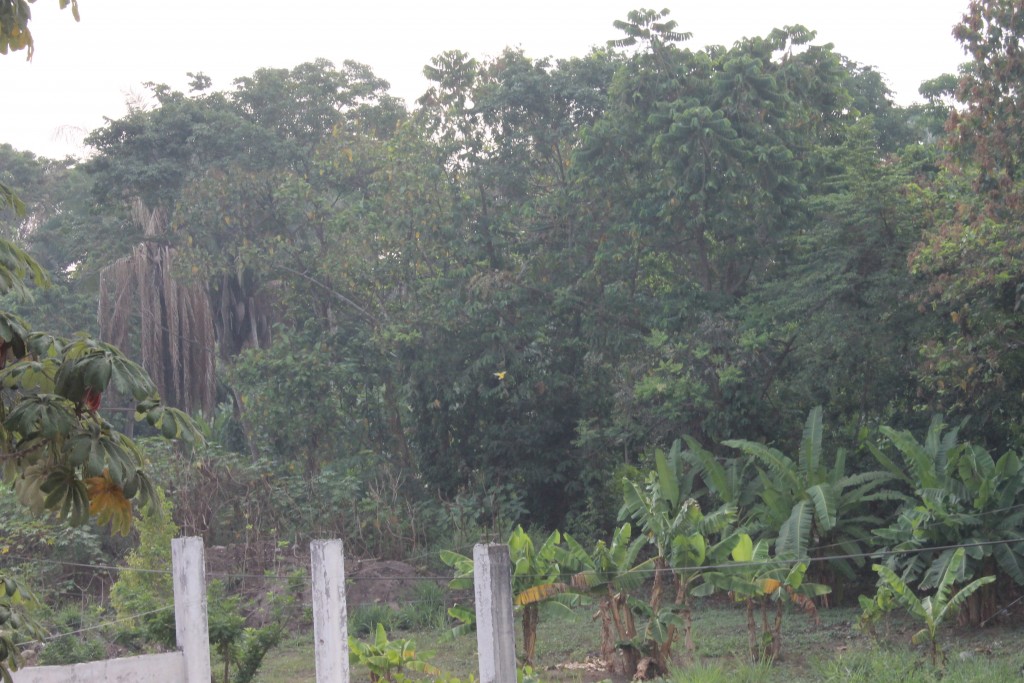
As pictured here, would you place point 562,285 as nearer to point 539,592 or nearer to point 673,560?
point 673,560

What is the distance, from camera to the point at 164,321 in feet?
61.0

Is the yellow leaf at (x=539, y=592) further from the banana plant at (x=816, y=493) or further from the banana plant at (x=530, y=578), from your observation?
the banana plant at (x=816, y=493)

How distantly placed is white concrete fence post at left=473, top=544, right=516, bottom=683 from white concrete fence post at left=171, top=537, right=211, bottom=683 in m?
1.91

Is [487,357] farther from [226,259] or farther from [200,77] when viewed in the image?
[200,77]

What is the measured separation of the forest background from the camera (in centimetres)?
1259

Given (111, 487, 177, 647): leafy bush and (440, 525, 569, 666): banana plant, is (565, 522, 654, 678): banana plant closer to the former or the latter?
(440, 525, 569, 666): banana plant

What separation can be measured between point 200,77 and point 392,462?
1008cm

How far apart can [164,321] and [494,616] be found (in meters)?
13.8

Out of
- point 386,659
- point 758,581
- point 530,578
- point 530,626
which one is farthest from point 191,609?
point 758,581

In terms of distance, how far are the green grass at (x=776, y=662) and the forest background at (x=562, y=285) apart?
5.76 feet

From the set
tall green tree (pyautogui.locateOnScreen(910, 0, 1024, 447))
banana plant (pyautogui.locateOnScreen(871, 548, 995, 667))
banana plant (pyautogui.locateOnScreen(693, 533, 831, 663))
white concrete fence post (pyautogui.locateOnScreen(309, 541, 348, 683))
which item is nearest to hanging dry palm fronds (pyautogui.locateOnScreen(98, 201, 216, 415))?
banana plant (pyautogui.locateOnScreen(693, 533, 831, 663))

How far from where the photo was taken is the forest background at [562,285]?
41.3 ft

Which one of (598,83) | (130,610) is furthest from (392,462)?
(130,610)

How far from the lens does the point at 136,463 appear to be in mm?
2955
